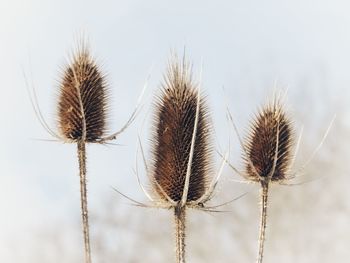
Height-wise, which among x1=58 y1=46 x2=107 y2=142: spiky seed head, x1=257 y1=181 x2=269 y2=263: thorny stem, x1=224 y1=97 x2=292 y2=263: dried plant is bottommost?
x1=257 y1=181 x2=269 y2=263: thorny stem

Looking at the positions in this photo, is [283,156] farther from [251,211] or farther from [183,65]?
[251,211]

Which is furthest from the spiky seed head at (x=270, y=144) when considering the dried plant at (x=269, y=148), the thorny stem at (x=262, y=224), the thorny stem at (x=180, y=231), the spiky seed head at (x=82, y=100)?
the spiky seed head at (x=82, y=100)

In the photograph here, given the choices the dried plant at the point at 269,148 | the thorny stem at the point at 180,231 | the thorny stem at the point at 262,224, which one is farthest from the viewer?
the dried plant at the point at 269,148

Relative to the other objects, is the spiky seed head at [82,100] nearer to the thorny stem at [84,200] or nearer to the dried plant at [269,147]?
the thorny stem at [84,200]

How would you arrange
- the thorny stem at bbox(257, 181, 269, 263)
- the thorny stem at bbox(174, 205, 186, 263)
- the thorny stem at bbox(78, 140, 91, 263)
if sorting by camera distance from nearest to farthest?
the thorny stem at bbox(174, 205, 186, 263) → the thorny stem at bbox(78, 140, 91, 263) → the thorny stem at bbox(257, 181, 269, 263)

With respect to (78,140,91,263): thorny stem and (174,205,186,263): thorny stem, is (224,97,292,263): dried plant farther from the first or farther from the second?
(78,140,91,263): thorny stem

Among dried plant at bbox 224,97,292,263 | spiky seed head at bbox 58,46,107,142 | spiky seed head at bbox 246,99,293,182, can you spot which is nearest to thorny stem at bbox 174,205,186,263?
dried plant at bbox 224,97,292,263

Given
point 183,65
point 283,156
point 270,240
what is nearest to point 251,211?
point 270,240
